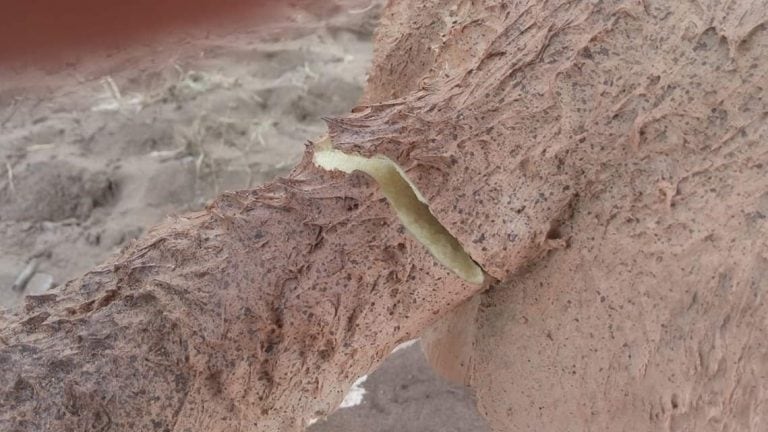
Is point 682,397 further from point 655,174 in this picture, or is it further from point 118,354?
point 118,354

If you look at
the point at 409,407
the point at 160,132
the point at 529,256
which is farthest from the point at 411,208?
the point at 160,132

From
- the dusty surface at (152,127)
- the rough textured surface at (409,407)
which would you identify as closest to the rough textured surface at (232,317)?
the rough textured surface at (409,407)

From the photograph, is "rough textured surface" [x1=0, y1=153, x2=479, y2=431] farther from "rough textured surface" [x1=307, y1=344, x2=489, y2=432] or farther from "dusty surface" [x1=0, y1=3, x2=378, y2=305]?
"dusty surface" [x1=0, y1=3, x2=378, y2=305]

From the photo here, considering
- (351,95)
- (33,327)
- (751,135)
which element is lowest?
(751,135)

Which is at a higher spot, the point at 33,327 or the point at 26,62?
the point at 26,62

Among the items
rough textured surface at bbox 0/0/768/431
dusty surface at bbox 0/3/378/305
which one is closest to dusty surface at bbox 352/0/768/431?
rough textured surface at bbox 0/0/768/431

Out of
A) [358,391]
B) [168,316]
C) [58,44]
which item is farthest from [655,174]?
[58,44]
